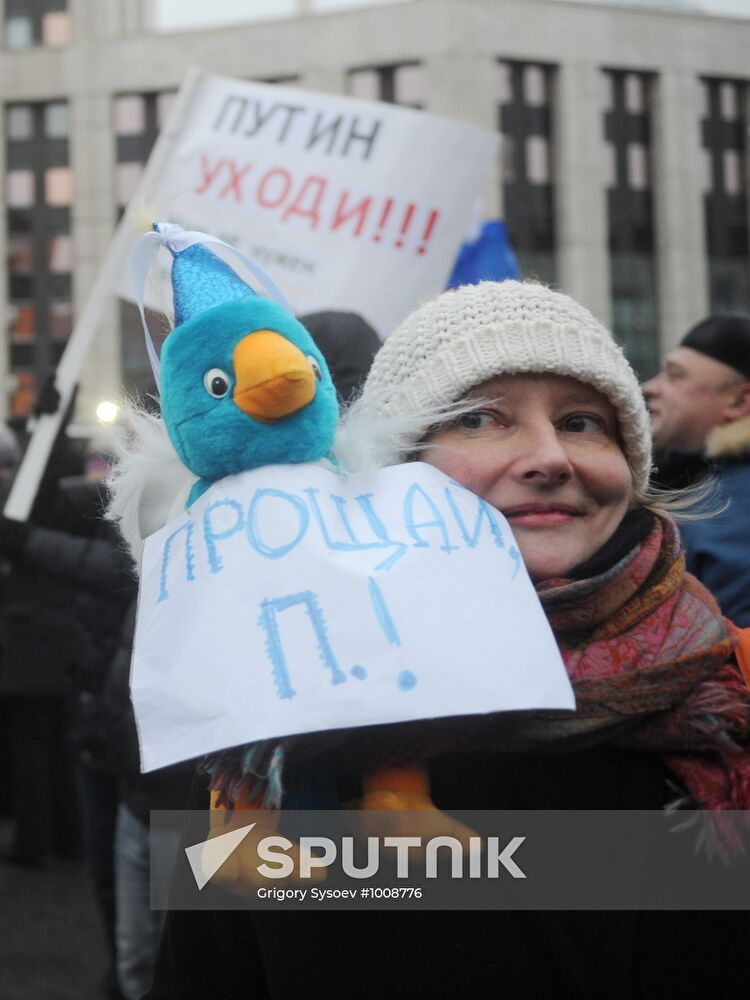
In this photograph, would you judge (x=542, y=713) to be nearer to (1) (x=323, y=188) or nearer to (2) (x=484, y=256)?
(1) (x=323, y=188)

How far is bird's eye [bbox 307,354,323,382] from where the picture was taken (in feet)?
3.83

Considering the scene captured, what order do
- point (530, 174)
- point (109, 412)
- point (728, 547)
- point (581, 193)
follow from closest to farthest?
point (109, 412) → point (728, 547) → point (581, 193) → point (530, 174)

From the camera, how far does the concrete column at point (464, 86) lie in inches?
1023

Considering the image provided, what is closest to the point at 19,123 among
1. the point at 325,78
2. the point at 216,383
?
the point at 325,78

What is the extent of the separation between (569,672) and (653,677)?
91 millimetres

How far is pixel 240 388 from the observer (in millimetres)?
1115

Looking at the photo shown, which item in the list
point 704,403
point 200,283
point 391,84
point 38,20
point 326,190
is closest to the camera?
point 200,283

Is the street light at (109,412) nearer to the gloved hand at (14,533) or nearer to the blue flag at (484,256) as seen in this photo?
the gloved hand at (14,533)

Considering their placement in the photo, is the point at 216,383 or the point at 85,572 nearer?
the point at 216,383

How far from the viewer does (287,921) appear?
1.24 metres

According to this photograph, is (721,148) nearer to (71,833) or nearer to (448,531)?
(71,833)

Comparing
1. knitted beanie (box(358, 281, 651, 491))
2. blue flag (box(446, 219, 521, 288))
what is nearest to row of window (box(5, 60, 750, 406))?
blue flag (box(446, 219, 521, 288))

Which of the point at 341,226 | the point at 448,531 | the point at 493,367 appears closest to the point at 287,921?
the point at 448,531

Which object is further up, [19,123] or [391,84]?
[19,123]
